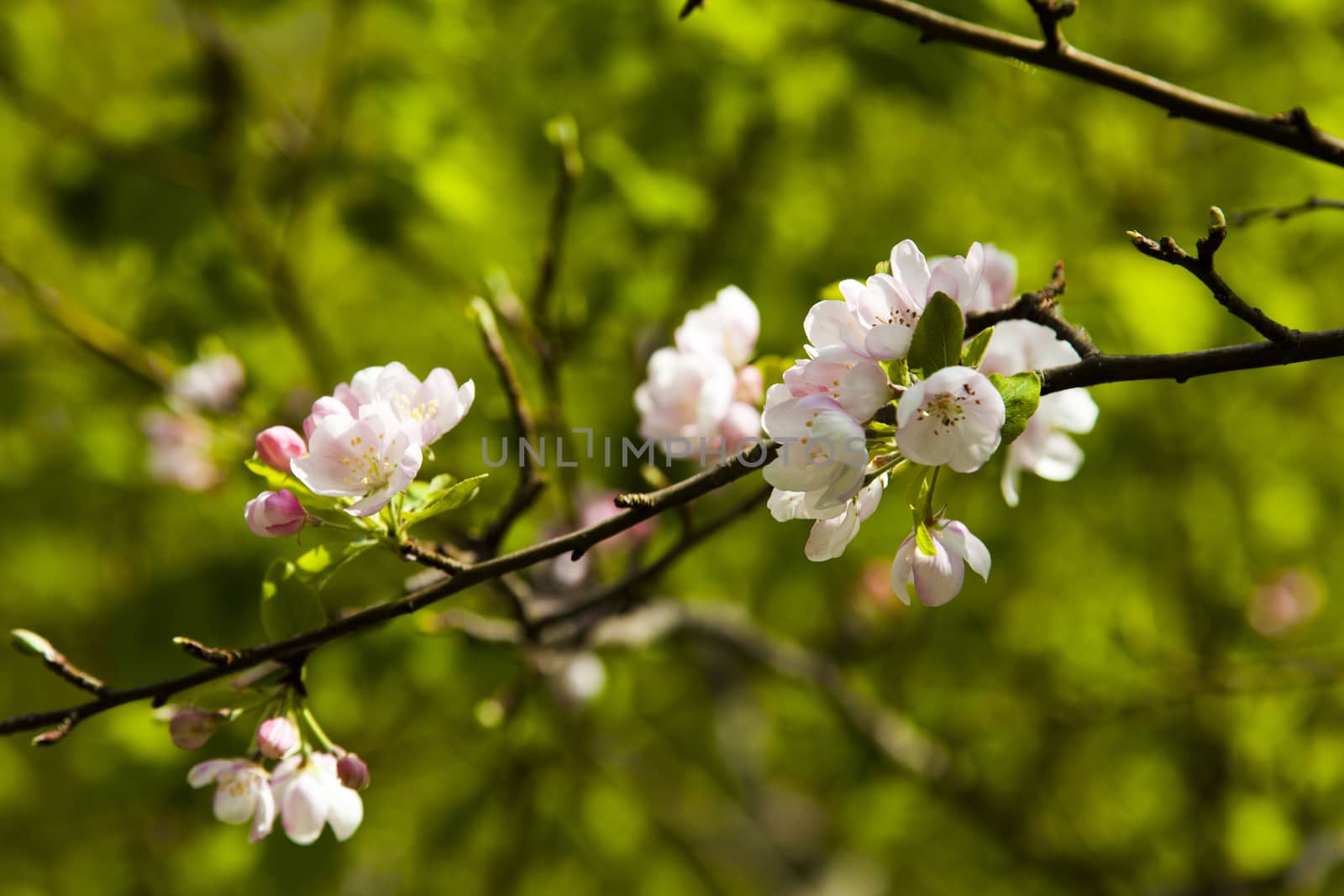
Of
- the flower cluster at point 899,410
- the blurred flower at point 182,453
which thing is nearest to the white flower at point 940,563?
Answer: the flower cluster at point 899,410

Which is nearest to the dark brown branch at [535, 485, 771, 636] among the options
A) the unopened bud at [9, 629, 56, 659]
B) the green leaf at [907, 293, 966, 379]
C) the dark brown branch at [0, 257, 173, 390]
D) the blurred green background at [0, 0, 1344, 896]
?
the blurred green background at [0, 0, 1344, 896]

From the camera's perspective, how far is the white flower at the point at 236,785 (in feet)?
3.47

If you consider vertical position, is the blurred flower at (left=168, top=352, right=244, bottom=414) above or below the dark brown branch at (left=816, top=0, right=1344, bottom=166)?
below

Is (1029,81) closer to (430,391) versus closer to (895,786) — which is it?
(895,786)

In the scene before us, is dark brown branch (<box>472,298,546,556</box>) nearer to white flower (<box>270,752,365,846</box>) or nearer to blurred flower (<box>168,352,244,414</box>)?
white flower (<box>270,752,365,846</box>)

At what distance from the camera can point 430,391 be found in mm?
1029

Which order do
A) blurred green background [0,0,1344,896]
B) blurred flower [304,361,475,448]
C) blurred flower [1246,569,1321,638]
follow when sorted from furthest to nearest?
1. blurred flower [1246,569,1321,638]
2. blurred green background [0,0,1344,896]
3. blurred flower [304,361,475,448]

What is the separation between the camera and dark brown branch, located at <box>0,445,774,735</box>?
830mm

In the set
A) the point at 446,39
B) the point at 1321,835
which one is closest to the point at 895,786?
the point at 1321,835

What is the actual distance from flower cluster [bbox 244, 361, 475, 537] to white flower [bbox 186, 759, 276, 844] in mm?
290

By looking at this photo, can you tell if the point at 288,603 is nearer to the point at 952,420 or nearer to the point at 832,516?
the point at 832,516

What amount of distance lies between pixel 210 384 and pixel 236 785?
1.47 meters

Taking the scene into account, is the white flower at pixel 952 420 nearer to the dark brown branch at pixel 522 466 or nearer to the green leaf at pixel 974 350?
the green leaf at pixel 974 350

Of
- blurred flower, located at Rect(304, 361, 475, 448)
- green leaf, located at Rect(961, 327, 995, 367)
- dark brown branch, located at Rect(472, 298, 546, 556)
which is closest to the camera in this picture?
green leaf, located at Rect(961, 327, 995, 367)
